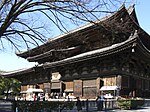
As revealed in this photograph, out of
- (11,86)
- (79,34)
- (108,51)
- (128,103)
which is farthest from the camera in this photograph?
(11,86)

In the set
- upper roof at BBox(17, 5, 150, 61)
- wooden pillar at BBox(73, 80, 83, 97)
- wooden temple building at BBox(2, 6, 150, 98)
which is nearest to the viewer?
upper roof at BBox(17, 5, 150, 61)

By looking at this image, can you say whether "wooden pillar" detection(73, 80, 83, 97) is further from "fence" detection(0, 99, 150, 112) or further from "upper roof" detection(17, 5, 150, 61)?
"fence" detection(0, 99, 150, 112)

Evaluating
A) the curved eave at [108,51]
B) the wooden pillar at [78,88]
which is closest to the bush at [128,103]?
the curved eave at [108,51]

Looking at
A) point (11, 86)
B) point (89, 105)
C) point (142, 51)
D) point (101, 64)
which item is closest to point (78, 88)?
point (101, 64)

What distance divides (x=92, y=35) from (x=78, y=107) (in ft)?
36.2

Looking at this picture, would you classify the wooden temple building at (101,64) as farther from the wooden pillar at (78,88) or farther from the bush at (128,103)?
the bush at (128,103)

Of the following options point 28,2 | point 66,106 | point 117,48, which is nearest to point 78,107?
point 66,106

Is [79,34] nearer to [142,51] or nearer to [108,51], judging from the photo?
[108,51]

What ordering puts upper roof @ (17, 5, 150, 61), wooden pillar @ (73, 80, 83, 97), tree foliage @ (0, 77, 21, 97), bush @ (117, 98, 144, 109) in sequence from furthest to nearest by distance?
tree foliage @ (0, 77, 21, 97), wooden pillar @ (73, 80, 83, 97), bush @ (117, 98, 144, 109), upper roof @ (17, 5, 150, 61)

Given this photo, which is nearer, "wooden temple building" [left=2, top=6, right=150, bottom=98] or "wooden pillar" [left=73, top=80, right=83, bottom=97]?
"wooden temple building" [left=2, top=6, right=150, bottom=98]

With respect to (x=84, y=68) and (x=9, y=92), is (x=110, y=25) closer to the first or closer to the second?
(x=84, y=68)

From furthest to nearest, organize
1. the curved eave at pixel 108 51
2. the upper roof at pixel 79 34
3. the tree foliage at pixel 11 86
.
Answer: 1. the tree foliage at pixel 11 86
2. the curved eave at pixel 108 51
3. the upper roof at pixel 79 34

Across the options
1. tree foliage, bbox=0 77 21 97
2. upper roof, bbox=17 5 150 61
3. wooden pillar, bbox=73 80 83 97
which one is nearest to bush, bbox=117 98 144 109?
upper roof, bbox=17 5 150 61

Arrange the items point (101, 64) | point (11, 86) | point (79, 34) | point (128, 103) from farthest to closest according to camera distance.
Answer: point (11, 86) → point (101, 64) → point (128, 103) → point (79, 34)
